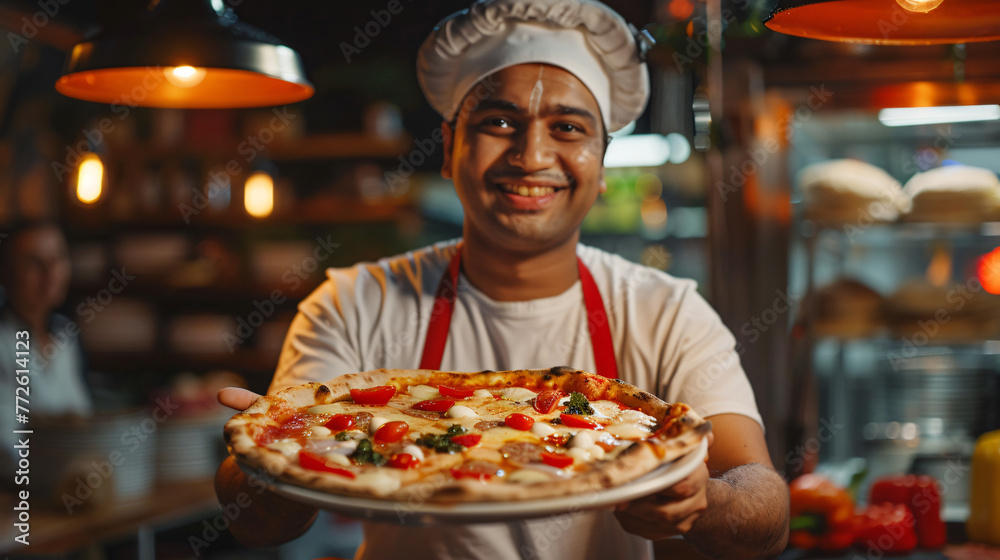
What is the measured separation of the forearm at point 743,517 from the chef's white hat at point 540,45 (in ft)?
3.58

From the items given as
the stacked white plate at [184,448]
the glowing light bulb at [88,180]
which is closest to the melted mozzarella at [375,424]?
the glowing light bulb at [88,180]

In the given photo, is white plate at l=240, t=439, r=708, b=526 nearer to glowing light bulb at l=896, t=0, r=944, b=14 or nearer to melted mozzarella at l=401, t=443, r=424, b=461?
melted mozzarella at l=401, t=443, r=424, b=461

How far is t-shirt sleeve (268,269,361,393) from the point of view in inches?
85.4

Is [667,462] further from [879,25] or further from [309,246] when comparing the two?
[309,246]

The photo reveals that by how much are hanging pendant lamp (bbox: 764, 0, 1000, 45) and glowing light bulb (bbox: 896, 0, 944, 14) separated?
0.03 meters

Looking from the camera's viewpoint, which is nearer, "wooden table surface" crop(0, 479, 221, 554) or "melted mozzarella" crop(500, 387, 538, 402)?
"melted mozzarella" crop(500, 387, 538, 402)

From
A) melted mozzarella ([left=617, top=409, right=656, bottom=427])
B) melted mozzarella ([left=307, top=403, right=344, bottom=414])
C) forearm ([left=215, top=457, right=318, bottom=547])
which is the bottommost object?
forearm ([left=215, top=457, right=318, bottom=547])

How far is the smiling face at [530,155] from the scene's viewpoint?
208 centimetres

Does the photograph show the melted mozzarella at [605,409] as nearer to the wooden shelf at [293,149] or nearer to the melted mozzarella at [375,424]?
the melted mozzarella at [375,424]

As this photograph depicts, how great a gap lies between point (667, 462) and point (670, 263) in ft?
17.1

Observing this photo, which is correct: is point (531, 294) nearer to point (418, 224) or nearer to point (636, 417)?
point (636, 417)

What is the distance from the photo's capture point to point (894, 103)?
3572mm

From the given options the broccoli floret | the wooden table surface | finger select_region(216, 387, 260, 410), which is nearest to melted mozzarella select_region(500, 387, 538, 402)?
the broccoli floret

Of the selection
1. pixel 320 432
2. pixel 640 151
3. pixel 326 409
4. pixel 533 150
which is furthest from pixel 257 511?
pixel 640 151
